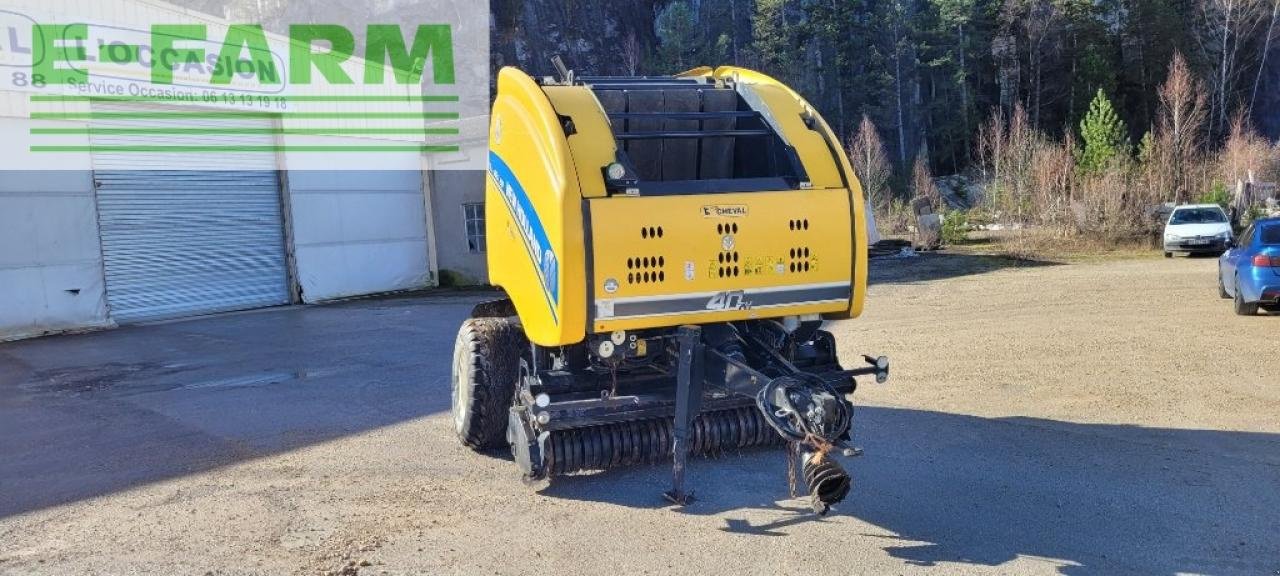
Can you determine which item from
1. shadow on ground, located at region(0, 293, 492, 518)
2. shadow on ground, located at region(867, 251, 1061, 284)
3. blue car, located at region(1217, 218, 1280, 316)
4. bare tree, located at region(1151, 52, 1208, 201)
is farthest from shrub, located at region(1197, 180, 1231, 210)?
shadow on ground, located at region(0, 293, 492, 518)

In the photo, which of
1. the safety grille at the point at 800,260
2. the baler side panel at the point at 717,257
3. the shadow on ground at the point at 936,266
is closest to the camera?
the baler side panel at the point at 717,257

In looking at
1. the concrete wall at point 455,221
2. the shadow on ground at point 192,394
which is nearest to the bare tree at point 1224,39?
the concrete wall at point 455,221

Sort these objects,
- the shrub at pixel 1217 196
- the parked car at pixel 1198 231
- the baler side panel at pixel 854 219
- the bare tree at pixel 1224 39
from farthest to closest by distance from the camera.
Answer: the bare tree at pixel 1224 39 → the shrub at pixel 1217 196 → the parked car at pixel 1198 231 → the baler side panel at pixel 854 219

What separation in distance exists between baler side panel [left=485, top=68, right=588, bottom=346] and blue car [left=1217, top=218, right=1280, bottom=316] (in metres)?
10.5

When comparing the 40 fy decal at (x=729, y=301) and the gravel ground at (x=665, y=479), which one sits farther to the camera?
the 40 fy decal at (x=729, y=301)

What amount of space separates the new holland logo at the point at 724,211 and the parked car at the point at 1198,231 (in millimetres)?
23595

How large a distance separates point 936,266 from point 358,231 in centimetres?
1407

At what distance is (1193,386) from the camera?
8.51 meters

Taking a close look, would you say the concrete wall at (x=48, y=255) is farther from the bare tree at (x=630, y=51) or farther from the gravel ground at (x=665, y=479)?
the bare tree at (x=630, y=51)

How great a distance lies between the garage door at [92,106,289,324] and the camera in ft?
53.5

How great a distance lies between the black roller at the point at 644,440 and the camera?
5.64 metres

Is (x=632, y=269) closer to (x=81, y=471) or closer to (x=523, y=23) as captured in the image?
(x=81, y=471)

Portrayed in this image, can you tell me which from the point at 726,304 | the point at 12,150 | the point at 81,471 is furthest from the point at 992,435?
the point at 12,150

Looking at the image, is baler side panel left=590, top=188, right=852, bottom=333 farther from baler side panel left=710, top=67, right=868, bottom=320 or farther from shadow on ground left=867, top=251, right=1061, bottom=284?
shadow on ground left=867, top=251, right=1061, bottom=284
